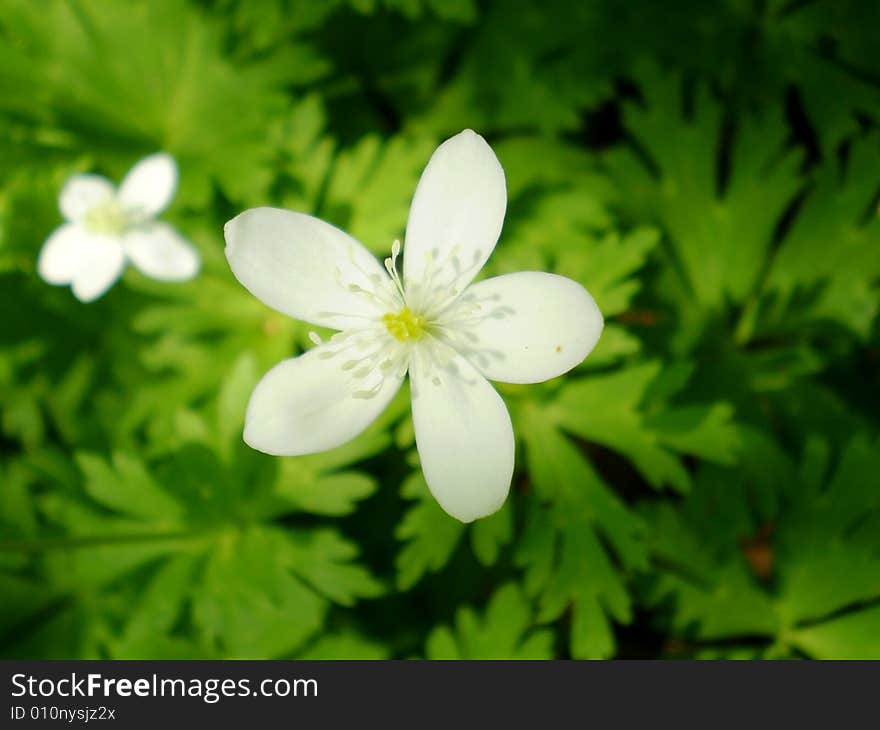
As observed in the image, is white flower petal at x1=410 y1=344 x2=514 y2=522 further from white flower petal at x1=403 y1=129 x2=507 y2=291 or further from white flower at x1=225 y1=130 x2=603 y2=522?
white flower petal at x1=403 y1=129 x2=507 y2=291

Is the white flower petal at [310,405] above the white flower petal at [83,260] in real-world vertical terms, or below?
below

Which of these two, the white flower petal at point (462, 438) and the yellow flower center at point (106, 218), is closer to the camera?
the white flower petal at point (462, 438)

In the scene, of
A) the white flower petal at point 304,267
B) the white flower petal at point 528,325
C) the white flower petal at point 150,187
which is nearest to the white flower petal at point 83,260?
the white flower petal at point 150,187

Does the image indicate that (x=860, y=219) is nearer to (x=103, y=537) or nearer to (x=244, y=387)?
(x=244, y=387)

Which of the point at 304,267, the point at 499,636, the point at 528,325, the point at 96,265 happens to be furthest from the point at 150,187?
the point at 499,636

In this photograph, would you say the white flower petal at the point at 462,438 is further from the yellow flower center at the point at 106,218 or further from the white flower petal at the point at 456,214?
the yellow flower center at the point at 106,218

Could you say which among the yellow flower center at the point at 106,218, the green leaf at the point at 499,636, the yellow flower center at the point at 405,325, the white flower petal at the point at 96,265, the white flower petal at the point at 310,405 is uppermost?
the yellow flower center at the point at 106,218

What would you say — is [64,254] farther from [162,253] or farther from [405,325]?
[405,325]
